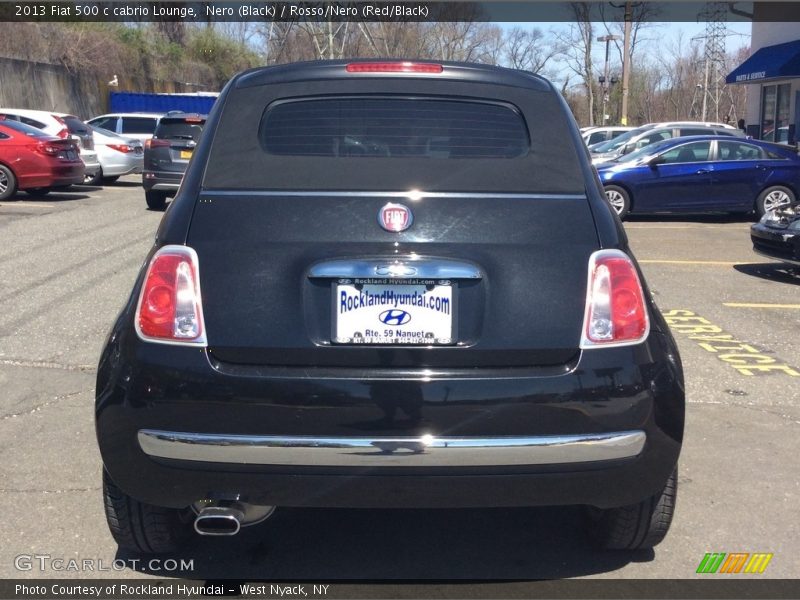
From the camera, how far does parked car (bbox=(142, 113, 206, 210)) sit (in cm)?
1662

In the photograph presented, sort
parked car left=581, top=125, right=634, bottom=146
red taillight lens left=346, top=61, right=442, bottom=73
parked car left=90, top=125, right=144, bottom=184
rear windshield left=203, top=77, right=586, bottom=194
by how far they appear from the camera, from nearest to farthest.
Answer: rear windshield left=203, top=77, right=586, bottom=194 < red taillight lens left=346, top=61, right=442, bottom=73 < parked car left=90, top=125, right=144, bottom=184 < parked car left=581, top=125, right=634, bottom=146

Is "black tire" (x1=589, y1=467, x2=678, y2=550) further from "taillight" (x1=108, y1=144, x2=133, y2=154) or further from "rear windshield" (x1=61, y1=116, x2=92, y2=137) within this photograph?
"taillight" (x1=108, y1=144, x2=133, y2=154)

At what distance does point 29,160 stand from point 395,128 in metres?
15.6

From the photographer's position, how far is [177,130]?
1719 centimetres

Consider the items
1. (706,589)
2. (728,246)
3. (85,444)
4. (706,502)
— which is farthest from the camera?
(728,246)

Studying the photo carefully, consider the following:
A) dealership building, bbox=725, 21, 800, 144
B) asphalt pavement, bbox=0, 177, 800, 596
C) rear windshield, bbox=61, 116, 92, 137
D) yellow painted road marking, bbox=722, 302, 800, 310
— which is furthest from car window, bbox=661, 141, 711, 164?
rear windshield, bbox=61, 116, 92, 137

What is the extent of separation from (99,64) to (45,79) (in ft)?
17.3

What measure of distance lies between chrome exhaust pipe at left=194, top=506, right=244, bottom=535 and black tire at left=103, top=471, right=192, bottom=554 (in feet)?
1.02

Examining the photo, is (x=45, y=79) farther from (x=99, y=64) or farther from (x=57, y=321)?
(x=57, y=321)

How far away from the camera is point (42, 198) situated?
1844 cm

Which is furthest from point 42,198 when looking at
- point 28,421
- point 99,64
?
point 99,64

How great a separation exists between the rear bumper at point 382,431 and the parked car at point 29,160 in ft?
51.8

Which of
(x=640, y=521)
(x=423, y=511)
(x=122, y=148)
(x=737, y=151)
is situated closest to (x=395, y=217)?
(x=640, y=521)

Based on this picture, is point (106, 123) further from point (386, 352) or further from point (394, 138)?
point (386, 352)
